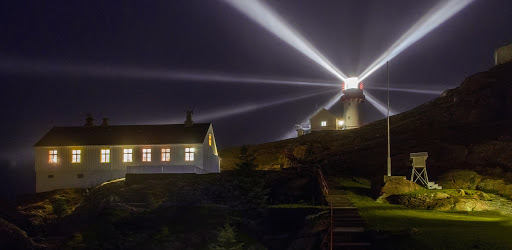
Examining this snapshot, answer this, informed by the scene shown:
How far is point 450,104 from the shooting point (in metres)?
64.1

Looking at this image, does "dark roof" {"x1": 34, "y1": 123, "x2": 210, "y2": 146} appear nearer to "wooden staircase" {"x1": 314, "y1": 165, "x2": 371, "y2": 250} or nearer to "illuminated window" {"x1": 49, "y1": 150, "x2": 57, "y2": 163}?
"illuminated window" {"x1": 49, "y1": 150, "x2": 57, "y2": 163}

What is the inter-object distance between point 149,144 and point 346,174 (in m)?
19.6

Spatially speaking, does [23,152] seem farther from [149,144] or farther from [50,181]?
[149,144]

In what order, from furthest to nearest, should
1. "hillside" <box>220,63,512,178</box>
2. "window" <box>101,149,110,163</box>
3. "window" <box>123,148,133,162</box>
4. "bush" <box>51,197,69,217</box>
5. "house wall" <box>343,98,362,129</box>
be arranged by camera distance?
"house wall" <box>343,98,362,129</box> < "window" <box>101,149,110,163</box> < "window" <box>123,148,133,162</box> < "hillside" <box>220,63,512,178</box> < "bush" <box>51,197,69,217</box>

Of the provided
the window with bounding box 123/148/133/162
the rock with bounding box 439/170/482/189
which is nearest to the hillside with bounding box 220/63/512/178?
the rock with bounding box 439/170/482/189

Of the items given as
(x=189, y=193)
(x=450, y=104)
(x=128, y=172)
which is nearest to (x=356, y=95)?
(x=450, y=104)

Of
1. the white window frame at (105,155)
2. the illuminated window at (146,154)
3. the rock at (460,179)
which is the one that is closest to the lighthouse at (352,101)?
the illuminated window at (146,154)

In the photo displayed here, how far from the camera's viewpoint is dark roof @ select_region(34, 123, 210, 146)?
166ft

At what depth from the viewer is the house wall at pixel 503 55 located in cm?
6881

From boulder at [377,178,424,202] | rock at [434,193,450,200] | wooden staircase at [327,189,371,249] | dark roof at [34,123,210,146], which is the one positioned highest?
dark roof at [34,123,210,146]

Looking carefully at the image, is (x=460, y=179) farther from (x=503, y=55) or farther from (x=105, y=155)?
(x=503, y=55)

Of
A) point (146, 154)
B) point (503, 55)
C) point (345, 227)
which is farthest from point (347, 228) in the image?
point (503, 55)

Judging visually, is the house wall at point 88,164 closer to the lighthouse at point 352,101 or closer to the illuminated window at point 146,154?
the illuminated window at point 146,154

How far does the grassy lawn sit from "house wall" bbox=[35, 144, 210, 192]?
1022 inches
